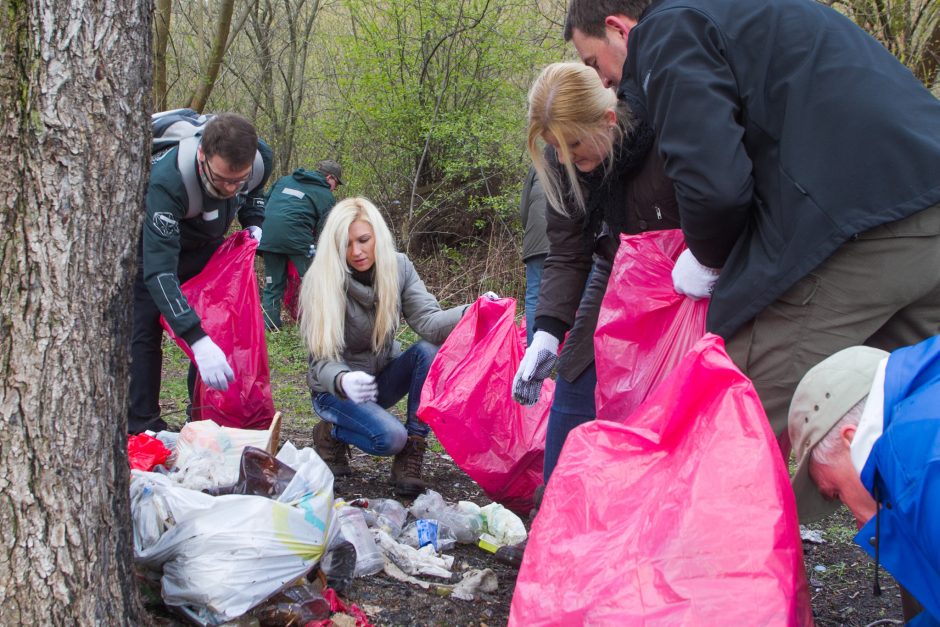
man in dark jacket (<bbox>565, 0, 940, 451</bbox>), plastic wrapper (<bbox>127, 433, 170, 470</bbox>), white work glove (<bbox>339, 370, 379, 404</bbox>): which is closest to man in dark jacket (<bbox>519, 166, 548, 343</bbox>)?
white work glove (<bbox>339, 370, 379, 404</bbox>)

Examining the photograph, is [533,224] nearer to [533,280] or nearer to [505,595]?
[533,280]

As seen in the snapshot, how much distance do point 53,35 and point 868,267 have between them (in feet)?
5.58

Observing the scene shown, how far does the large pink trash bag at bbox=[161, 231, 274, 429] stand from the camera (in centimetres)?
362

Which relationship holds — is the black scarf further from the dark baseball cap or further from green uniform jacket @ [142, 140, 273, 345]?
the dark baseball cap

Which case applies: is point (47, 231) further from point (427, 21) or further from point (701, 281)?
point (427, 21)

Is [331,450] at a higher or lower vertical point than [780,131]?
lower

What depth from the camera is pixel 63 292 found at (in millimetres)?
1714

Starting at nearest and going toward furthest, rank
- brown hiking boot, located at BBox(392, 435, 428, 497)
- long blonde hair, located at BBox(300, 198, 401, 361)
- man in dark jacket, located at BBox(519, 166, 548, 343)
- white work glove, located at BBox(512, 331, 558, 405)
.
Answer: white work glove, located at BBox(512, 331, 558, 405) < long blonde hair, located at BBox(300, 198, 401, 361) < brown hiking boot, located at BBox(392, 435, 428, 497) < man in dark jacket, located at BBox(519, 166, 548, 343)

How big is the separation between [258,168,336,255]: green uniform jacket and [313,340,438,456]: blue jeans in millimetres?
3730

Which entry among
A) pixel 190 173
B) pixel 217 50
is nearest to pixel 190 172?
pixel 190 173

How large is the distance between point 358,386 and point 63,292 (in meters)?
1.53

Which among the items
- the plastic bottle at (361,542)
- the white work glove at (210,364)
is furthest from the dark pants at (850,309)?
the white work glove at (210,364)

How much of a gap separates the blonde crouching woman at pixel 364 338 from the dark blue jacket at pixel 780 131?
5.79 feet

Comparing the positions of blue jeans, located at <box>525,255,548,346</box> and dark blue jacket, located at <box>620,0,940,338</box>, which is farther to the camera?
blue jeans, located at <box>525,255,548,346</box>
